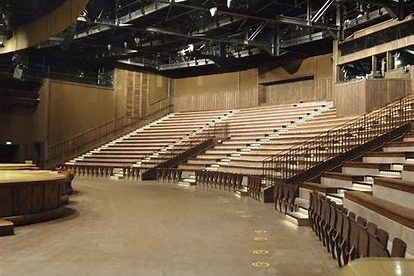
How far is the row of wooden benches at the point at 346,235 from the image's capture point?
2.65m

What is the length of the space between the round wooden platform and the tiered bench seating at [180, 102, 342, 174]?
6.98 meters

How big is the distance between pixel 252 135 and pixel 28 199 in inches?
422

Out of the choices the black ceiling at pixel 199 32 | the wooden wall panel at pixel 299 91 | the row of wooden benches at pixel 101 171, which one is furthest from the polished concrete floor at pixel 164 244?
the wooden wall panel at pixel 299 91

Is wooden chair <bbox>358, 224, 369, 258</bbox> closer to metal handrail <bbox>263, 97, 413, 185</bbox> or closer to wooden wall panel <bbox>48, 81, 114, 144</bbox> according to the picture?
metal handrail <bbox>263, 97, 413, 185</bbox>

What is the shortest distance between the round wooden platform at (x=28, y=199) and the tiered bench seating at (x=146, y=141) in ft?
32.1

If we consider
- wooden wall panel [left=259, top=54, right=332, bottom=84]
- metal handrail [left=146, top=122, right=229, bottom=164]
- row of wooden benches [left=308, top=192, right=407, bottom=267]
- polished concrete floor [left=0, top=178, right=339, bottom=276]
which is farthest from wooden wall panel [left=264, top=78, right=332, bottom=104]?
row of wooden benches [left=308, top=192, right=407, bottom=267]

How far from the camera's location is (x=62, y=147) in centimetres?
1878

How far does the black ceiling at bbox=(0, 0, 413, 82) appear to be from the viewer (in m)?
13.7

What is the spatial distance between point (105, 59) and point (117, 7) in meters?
5.75

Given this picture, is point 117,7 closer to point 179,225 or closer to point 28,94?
point 28,94

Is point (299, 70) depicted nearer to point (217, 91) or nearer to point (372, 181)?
point (217, 91)

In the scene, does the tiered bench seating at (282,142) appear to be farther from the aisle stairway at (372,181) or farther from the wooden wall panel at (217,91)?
the wooden wall panel at (217,91)

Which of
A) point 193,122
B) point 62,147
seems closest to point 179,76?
point 193,122

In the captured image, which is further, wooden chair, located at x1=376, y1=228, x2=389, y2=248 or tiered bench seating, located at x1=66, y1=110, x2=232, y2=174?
tiered bench seating, located at x1=66, y1=110, x2=232, y2=174
